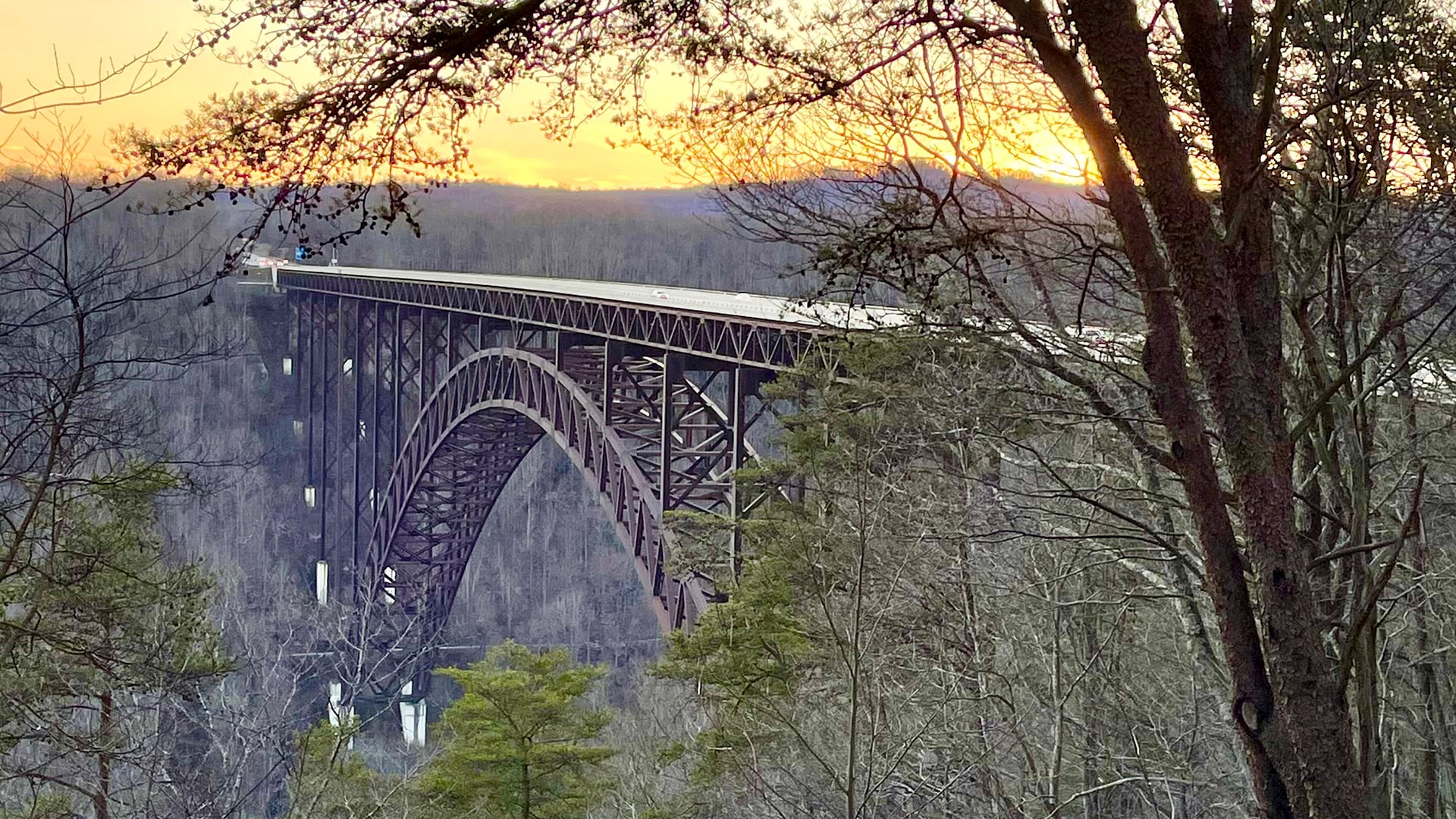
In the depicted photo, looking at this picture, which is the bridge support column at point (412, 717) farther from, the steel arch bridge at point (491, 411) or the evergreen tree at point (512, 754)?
the evergreen tree at point (512, 754)

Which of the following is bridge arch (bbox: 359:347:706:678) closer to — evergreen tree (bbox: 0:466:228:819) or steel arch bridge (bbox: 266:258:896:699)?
steel arch bridge (bbox: 266:258:896:699)

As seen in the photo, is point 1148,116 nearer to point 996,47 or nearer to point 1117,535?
point 1117,535

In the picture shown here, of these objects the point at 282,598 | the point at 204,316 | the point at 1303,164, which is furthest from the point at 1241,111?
the point at 204,316

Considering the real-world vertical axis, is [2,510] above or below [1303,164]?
below

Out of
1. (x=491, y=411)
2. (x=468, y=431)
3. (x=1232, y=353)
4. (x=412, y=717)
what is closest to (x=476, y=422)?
(x=468, y=431)

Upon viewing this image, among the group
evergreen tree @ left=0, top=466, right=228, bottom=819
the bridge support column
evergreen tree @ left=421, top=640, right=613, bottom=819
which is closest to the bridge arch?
the bridge support column
